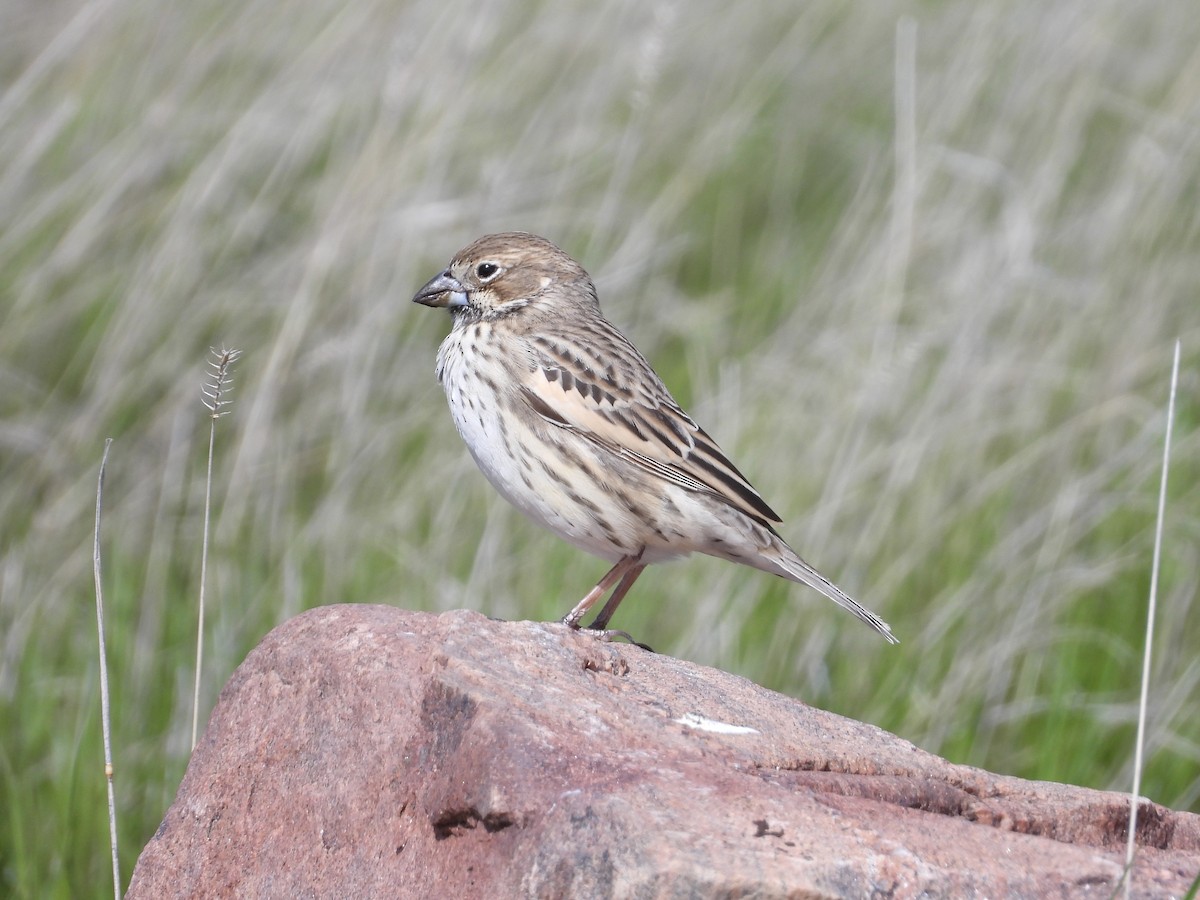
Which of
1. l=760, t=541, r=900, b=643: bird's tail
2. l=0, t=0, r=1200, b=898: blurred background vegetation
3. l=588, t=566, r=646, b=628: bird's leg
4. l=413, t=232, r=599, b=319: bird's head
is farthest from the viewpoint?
l=0, t=0, r=1200, b=898: blurred background vegetation

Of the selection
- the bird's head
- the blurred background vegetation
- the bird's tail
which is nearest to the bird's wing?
the bird's tail

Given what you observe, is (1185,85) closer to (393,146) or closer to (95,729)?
(393,146)

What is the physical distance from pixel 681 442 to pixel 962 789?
73.5 inches

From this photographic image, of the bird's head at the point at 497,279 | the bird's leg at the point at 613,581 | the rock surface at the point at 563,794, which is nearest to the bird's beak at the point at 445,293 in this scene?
the bird's head at the point at 497,279

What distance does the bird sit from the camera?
196 inches

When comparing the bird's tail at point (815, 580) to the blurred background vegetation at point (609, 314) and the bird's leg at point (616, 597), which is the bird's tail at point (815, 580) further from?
the blurred background vegetation at point (609, 314)

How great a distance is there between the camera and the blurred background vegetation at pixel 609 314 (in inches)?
240

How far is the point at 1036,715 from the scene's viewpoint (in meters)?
6.18

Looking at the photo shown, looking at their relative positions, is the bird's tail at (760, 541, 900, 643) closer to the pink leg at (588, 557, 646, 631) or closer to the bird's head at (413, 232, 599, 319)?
the pink leg at (588, 557, 646, 631)

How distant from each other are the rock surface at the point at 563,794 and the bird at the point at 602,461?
3.47 ft

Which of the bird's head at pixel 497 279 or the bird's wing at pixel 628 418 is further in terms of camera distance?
the bird's head at pixel 497 279

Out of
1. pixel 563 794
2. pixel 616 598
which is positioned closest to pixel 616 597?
pixel 616 598

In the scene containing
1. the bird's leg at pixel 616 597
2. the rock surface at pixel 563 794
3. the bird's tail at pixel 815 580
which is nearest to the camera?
the rock surface at pixel 563 794

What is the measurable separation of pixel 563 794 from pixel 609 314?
509 cm
